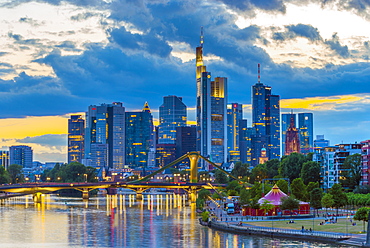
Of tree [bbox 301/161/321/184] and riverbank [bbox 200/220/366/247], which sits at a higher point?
tree [bbox 301/161/321/184]

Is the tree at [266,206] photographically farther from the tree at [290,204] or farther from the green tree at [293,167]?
the green tree at [293,167]

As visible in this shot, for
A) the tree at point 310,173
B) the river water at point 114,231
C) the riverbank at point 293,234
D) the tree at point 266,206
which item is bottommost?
the river water at point 114,231

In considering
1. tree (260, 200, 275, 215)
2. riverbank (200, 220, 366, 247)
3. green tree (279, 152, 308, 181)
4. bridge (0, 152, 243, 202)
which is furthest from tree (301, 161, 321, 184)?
riverbank (200, 220, 366, 247)

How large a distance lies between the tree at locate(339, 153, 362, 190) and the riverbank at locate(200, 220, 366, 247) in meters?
52.5

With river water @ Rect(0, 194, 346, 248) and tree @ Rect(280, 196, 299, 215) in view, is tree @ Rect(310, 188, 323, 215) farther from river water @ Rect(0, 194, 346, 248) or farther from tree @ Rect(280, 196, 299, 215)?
river water @ Rect(0, 194, 346, 248)

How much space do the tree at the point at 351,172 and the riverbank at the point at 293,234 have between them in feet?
172

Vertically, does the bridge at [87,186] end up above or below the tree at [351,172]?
below

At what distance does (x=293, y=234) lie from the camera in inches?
2817

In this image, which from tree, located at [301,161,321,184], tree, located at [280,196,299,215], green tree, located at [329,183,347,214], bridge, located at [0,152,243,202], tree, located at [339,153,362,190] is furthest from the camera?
bridge, located at [0,152,243,202]

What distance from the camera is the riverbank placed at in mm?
65688

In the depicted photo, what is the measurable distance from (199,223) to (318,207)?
1912 centimetres

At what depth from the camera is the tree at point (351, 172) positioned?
13112 centimetres

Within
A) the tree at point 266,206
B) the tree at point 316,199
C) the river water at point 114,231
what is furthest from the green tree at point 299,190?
the tree at point 266,206

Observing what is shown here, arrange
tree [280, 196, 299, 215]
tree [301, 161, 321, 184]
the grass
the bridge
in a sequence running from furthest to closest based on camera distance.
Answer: the bridge
tree [301, 161, 321, 184]
tree [280, 196, 299, 215]
the grass
